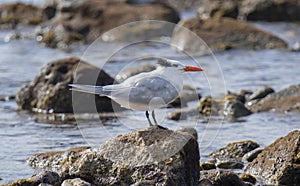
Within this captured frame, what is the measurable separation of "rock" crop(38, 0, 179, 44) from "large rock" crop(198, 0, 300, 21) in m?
1.56

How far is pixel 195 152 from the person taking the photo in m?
6.81

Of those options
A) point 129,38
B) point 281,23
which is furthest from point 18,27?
point 281,23

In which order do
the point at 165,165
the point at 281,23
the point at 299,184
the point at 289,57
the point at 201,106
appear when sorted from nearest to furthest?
the point at 165,165, the point at 299,184, the point at 201,106, the point at 289,57, the point at 281,23

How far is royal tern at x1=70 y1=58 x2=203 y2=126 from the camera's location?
6730 millimetres

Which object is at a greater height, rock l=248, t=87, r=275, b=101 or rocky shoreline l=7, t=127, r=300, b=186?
rocky shoreline l=7, t=127, r=300, b=186

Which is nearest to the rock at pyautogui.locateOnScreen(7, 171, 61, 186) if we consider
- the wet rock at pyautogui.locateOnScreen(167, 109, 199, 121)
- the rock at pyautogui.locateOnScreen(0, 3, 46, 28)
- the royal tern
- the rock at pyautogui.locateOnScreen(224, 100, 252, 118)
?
the royal tern

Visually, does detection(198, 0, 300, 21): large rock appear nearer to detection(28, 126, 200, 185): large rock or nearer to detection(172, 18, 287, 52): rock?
detection(172, 18, 287, 52): rock

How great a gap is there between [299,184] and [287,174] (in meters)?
0.16

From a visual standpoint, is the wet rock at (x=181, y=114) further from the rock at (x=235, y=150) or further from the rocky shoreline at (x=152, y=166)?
the rocky shoreline at (x=152, y=166)

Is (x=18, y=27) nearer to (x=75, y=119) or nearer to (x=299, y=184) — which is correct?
(x=75, y=119)

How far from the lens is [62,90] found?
11.0 m

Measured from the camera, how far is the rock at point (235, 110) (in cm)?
1059

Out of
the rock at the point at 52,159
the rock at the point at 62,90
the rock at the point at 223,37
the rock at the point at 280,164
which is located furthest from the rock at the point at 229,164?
the rock at the point at 223,37

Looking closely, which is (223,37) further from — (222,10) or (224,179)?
(224,179)
